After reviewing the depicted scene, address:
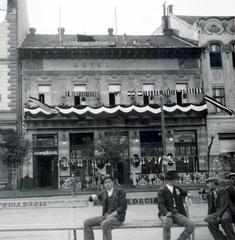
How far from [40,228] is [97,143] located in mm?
19992

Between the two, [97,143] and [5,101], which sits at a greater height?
[5,101]

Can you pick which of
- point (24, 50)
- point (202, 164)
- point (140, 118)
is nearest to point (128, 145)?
point (140, 118)

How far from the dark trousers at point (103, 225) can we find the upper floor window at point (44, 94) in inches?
932

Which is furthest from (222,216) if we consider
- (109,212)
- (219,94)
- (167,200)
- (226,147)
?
(219,94)

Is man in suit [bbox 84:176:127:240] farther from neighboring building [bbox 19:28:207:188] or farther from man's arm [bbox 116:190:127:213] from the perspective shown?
neighboring building [bbox 19:28:207:188]

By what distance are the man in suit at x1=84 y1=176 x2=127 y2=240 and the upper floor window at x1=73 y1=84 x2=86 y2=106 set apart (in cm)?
2286

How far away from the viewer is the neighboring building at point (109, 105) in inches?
1231

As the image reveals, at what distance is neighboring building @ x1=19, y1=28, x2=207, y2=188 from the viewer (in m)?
31.3

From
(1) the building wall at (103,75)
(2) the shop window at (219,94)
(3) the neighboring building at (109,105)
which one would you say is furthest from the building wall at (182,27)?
(2) the shop window at (219,94)

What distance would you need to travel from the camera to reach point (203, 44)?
34.0 meters

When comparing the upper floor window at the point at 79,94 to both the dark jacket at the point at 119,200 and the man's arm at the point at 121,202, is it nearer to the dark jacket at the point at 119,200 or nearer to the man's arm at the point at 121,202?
the dark jacket at the point at 119,200

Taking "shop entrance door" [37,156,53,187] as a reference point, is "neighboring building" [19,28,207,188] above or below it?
above

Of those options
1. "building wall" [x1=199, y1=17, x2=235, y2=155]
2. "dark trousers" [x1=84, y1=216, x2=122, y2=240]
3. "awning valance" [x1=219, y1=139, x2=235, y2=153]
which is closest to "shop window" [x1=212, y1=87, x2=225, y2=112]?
"building wall" [x1=199, y1=17, x2=235, y2=155]

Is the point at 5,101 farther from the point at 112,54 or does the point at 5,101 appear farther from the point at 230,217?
the point at 230,217
